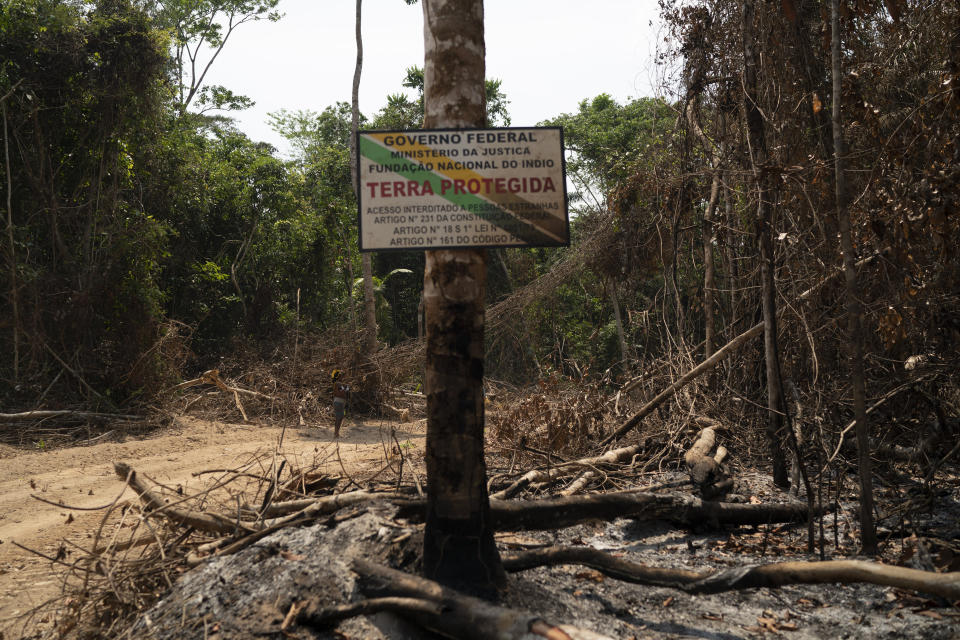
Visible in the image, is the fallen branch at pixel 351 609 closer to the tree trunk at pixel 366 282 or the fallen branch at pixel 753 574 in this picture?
the fallen branch at pixel 753 574

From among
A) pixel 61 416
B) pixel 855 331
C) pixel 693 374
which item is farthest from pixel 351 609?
pixel 61 416

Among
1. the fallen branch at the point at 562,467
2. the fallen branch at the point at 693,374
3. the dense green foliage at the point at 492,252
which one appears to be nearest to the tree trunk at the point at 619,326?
the dense green foliage at the point at 492,252

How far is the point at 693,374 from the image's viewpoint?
6.53 m

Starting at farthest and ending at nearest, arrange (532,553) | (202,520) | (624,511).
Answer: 1. (624,511)
2. (202,520)
3. (532,553)

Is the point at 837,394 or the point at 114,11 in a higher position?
the point at 114,11

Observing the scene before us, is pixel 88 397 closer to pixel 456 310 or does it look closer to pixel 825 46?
pixel 456 310

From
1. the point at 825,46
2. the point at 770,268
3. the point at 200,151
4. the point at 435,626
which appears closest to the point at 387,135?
the point at 435,626

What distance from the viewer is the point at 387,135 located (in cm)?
346

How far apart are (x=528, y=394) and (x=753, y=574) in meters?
6.19

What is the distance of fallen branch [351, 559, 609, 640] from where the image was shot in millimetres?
2748

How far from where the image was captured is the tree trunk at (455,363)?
11.3ft

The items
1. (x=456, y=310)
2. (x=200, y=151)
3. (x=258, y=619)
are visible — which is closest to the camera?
(x=258, y=619)

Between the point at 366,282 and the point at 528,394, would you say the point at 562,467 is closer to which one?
the point at 528,394

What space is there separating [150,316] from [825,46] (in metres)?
11.3
